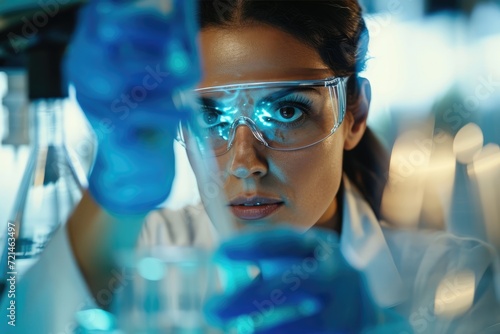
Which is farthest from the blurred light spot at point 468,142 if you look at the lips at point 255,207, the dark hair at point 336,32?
the lips at point 255,207

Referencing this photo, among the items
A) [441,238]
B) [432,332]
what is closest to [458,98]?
[441,238]

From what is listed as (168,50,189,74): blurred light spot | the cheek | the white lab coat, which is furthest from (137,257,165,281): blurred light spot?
(168,50,189,74): blurred light spot

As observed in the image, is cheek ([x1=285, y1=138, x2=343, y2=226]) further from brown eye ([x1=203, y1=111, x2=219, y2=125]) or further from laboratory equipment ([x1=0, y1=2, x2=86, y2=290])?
laboratory equipment ([x1=0, y1=2, x2=86, y2=290])

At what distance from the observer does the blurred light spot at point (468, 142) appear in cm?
135

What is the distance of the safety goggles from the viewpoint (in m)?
1.28

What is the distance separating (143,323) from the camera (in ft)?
4.26

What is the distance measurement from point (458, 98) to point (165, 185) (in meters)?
0.70

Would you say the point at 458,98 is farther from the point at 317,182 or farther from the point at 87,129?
the point at 87,129

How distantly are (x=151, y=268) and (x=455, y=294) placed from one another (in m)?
0.69

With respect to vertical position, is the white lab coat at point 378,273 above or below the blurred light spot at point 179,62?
below

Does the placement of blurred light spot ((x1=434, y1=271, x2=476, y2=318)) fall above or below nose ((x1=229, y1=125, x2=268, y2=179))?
below

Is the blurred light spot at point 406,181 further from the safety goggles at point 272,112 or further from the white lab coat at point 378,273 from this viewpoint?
the safety goggles at point 272,112

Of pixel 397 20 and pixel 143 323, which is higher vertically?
pixel 397 20

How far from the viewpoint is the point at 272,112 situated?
4.21ft
